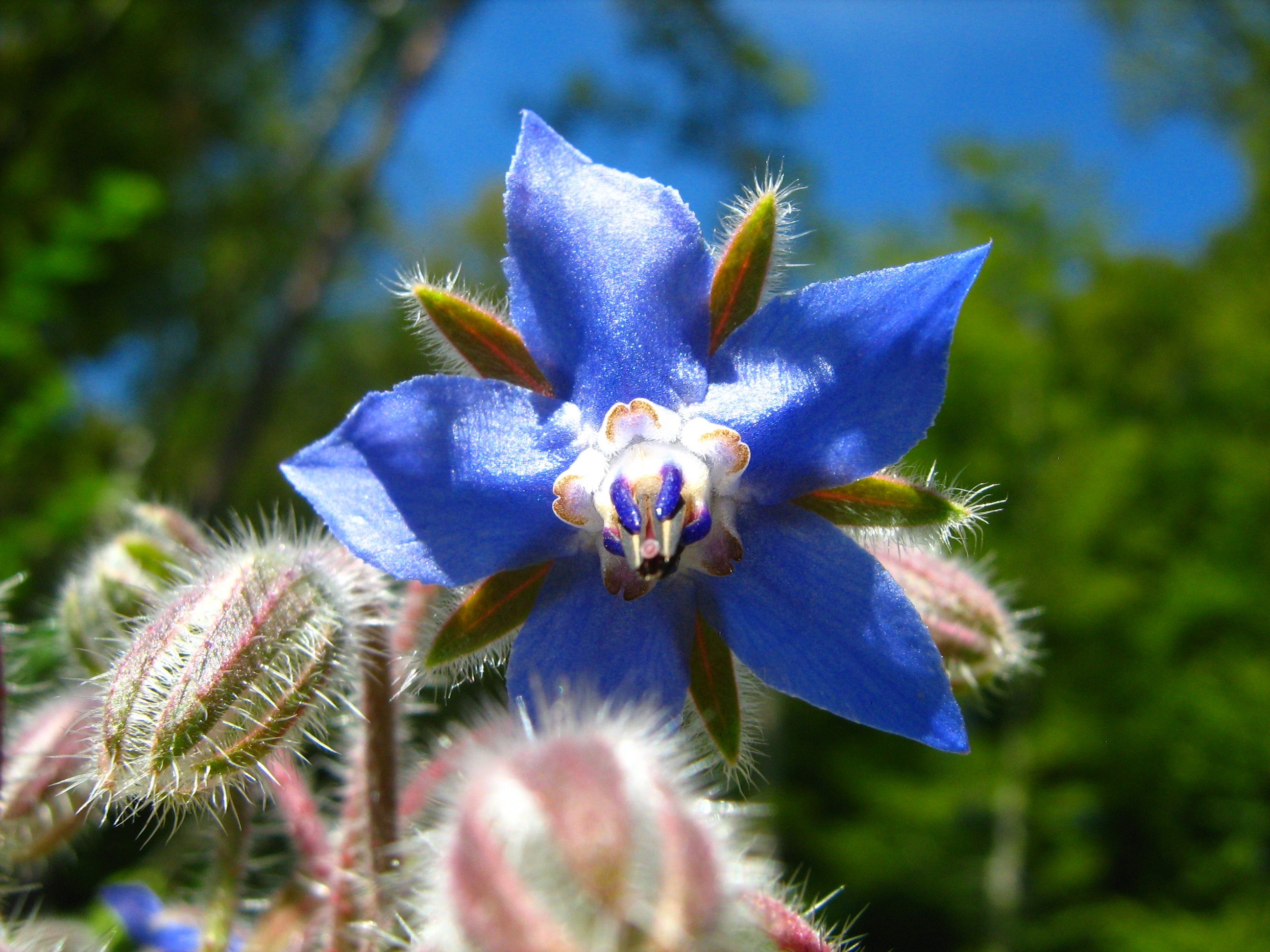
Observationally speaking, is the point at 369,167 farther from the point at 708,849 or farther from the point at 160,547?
the point at 708,849

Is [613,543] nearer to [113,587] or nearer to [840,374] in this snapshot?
[840,374]

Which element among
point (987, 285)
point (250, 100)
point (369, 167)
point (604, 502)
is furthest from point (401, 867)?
point (987, 285)

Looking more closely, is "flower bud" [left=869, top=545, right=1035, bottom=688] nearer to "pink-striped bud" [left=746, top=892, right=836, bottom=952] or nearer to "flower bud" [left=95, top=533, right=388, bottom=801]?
"pink-striped bud" [left=746, top=892, right=836, bottom=952]

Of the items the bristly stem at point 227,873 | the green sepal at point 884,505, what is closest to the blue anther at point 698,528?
the green sepal at point 884,505

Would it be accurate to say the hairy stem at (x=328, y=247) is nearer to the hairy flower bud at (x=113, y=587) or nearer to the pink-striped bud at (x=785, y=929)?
the hairy flower bud at (x=113, y=587)

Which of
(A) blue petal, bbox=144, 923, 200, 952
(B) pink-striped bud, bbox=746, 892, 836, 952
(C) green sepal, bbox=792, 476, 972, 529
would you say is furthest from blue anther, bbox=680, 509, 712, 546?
(A) blue petal, bbox=144, 923, 200, 952

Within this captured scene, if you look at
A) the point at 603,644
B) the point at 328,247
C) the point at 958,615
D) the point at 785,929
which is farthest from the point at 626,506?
the point at 328,247
